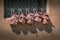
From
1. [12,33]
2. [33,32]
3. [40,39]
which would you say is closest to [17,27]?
[12,33]

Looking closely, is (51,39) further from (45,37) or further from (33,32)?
(33,32)

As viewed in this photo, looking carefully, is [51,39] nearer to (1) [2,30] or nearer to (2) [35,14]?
(2) [35,14]

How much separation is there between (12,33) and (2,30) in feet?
0.48

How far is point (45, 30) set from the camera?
2033mm

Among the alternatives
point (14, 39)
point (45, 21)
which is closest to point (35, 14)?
point (45, 21)

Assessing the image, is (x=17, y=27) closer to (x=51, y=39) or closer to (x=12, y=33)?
(x=12, y=33)

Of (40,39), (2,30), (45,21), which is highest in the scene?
(45,21)

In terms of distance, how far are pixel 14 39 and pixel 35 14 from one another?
0.46 meters

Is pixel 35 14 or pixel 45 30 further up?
pixel 35 14

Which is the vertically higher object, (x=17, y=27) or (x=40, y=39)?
(x=17, y=27)

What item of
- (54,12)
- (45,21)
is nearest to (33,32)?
(45,21)

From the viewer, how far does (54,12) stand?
80.0 inches

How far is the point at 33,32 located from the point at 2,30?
1.43 ft

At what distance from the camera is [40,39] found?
204cm
